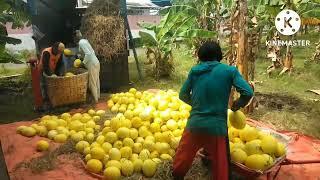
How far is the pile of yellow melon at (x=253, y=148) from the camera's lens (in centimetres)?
362

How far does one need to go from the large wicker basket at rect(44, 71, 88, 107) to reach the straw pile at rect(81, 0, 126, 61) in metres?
1.19

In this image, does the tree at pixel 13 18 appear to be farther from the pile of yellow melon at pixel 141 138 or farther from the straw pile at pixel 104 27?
the pile of yellow melon at pixel 141 138

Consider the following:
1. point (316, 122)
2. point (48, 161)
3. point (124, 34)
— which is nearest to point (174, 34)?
point (124, 34)

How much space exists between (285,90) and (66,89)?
4915 mm

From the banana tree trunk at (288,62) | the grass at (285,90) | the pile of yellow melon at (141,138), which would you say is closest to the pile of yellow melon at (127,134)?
the pile of yellow melon at (141,138)

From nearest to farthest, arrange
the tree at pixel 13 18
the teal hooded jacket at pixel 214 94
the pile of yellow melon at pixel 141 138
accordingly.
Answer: the teal hooded jacket at pixel 214 94 < the pile of yellow melon at pixel 141 138 < the tree at pixel 13 18

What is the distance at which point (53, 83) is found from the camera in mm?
6820

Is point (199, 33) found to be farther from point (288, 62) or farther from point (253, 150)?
point (253, 150)

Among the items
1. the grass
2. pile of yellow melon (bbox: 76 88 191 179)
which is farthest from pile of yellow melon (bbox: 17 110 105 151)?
the grass

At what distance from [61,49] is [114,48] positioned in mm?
1588

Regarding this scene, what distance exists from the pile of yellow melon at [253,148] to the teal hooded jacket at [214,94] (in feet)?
1.21

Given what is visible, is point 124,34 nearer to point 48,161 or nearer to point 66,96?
point 66,96

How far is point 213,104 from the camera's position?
355 cm

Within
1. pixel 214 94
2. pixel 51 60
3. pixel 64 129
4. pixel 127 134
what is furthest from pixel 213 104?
pixel 51 60
